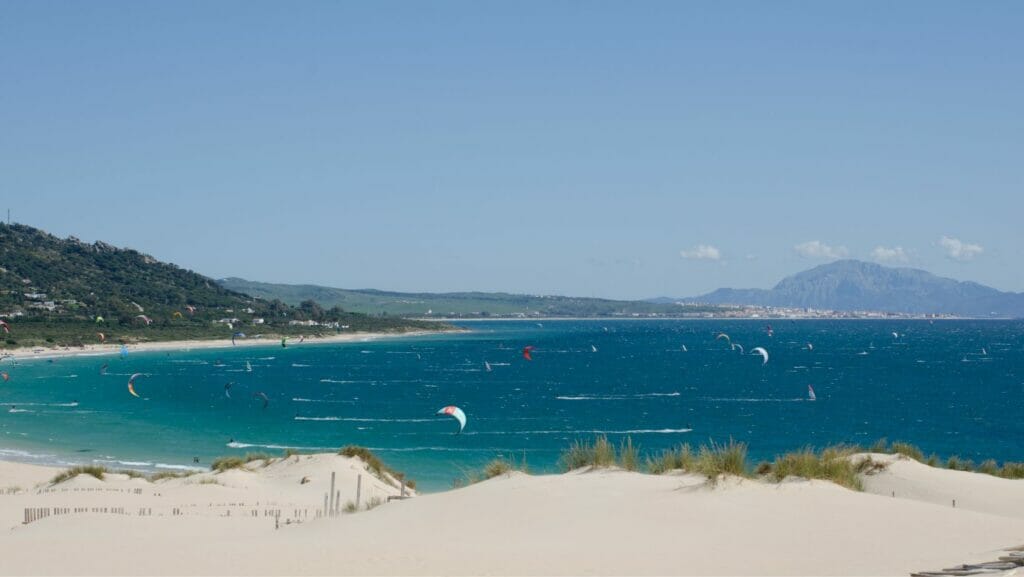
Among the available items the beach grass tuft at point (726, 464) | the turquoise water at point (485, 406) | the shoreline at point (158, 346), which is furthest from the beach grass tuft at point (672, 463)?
the shoreline at point (158, 346)

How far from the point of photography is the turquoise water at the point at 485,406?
47.3 meters

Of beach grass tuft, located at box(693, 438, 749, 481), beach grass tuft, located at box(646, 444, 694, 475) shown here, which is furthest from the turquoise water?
beach grass tuft, located at box(693, 438, 749, 481)

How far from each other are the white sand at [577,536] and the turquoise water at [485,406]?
19386mm

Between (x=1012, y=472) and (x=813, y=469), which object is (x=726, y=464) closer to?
(x=813, y=469)

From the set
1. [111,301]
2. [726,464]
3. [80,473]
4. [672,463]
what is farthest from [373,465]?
[111,301]

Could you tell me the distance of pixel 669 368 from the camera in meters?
105

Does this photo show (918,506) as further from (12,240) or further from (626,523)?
(12,240)

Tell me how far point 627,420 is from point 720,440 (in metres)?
9.32

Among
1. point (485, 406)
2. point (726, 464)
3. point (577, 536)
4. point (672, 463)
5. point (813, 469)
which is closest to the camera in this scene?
point (577, 536)

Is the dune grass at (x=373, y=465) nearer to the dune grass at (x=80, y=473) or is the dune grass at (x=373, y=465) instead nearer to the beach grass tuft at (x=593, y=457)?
the dune grass at (x=80, y=473)

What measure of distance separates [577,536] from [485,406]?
52.3 m

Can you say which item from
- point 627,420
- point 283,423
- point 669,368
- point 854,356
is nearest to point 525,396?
point 627,420

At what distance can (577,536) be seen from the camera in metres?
13.9

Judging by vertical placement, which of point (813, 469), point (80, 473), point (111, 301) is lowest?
point (80, 473)
